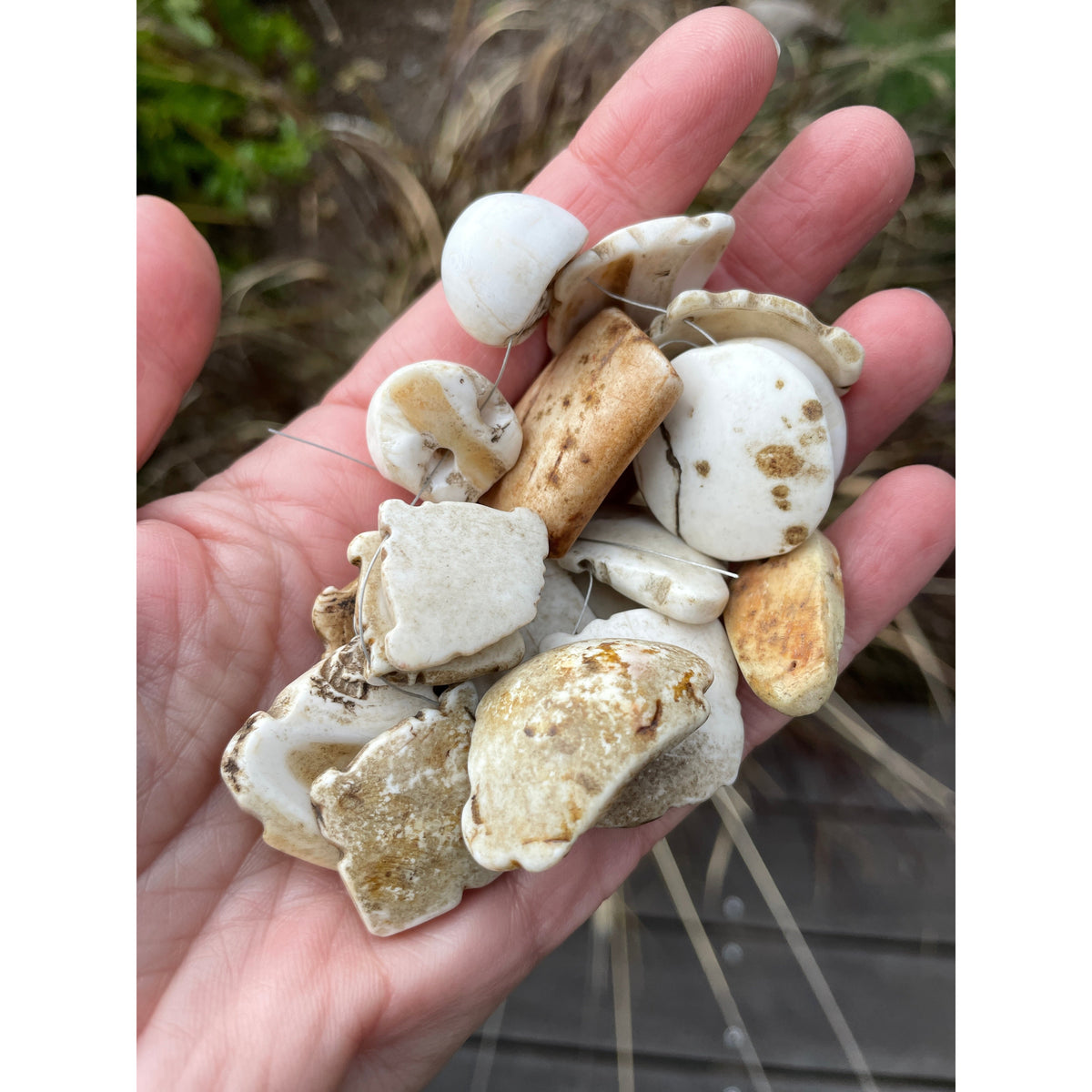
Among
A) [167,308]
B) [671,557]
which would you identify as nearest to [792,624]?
[671,557]

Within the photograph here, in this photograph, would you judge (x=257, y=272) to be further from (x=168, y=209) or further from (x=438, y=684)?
(x=438, y=684)

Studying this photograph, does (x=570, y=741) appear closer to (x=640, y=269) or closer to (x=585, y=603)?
(x=585, y=603)

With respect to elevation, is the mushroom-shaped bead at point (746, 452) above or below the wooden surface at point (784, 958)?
above

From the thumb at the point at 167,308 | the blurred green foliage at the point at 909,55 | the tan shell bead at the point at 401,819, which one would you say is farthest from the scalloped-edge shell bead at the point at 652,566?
the blurred green foliage at the point at 909,55

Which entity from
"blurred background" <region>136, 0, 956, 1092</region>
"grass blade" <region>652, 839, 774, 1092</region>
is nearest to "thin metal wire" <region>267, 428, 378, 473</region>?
"blurred background" <region>136, 0, 956, 1092</region>

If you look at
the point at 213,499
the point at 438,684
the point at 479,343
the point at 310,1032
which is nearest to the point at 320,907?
the point at 310,1032

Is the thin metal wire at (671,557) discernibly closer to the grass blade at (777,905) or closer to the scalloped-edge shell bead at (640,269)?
the scalloped-edge shell bead at (640,269)

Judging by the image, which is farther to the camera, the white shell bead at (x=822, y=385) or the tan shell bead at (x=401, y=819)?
the white shell bead at (x=822, y=385)
